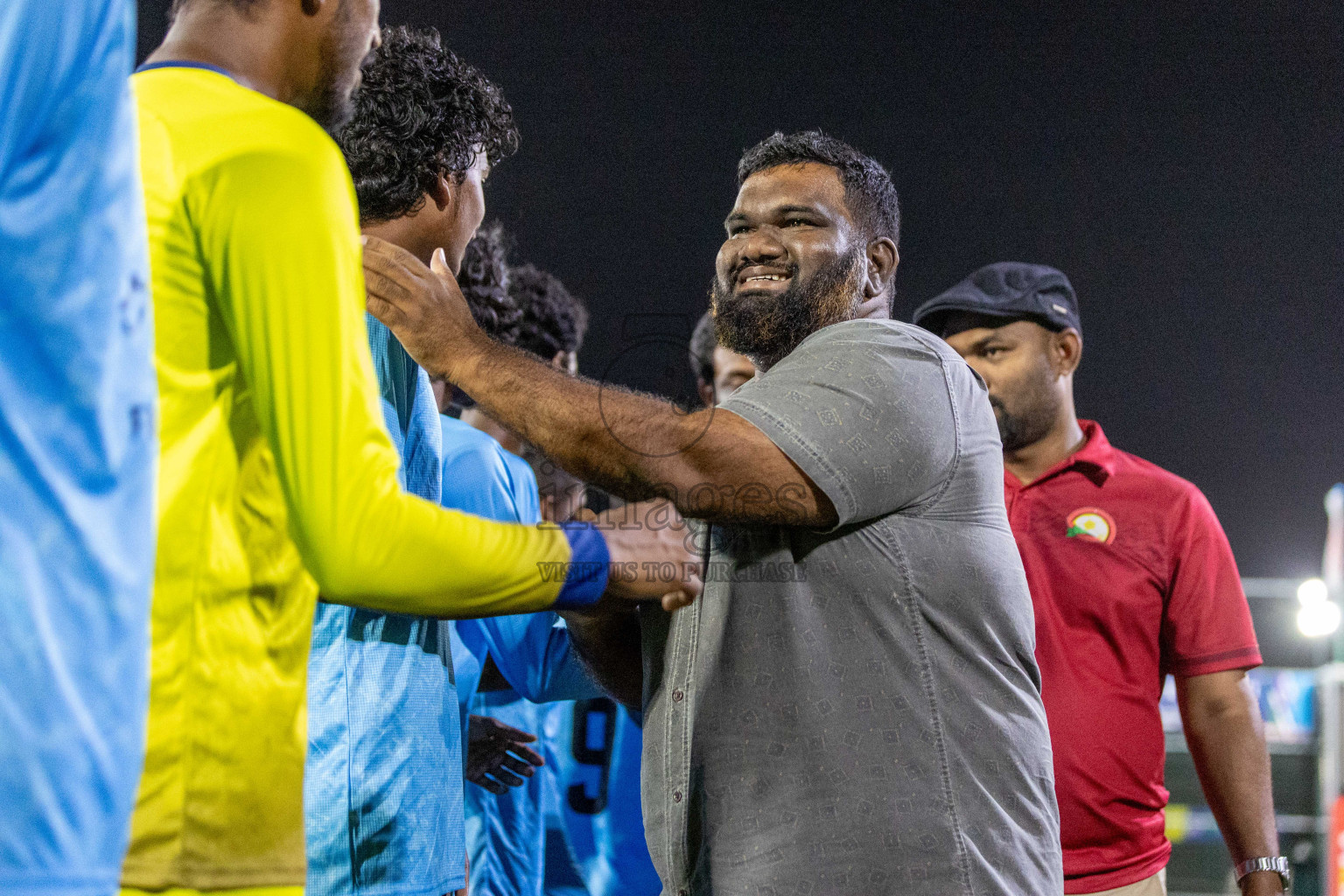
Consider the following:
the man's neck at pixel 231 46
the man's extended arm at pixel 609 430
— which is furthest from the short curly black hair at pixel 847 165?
the man's neck at pixel 231 46

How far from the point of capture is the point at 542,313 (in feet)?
12.1

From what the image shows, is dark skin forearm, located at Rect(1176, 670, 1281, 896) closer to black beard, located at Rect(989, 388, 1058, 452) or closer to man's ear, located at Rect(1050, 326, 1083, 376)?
black beard, located at Rect(989, 388, 1058, 452)

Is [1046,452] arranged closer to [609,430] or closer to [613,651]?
[613,651]

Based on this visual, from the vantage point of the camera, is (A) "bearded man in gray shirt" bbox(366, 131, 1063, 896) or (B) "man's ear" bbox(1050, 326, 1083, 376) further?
(B) "man's ear" bbox(1050, 326, 1083, 376)

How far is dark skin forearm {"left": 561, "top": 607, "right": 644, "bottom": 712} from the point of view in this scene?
1.55 m

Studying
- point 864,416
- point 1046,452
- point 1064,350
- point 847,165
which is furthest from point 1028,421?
point 864,416

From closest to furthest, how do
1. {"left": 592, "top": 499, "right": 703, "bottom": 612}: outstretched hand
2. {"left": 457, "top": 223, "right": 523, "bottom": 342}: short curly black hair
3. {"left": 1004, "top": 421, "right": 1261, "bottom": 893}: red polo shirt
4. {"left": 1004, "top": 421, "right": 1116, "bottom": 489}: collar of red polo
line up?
{"left": 592, "top": 499, "right": 703, "bottom": 612}: outstretched hand, {"left": 1004, "top": 421, "right": 1261, "bottom": 893}: red polo shirt, {"left": 1004, "top": 421, "right": 1116, "bottom": 489}: collar of red polo, {"left": 457, "top": 223, "right": 523, "bottom": 342}: short curly black hair

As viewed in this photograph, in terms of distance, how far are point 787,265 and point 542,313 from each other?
199 cm

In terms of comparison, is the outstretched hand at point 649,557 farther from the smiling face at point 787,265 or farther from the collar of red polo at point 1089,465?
the collar of red polo at point 1089,465

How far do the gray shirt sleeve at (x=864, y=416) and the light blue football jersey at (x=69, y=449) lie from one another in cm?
82

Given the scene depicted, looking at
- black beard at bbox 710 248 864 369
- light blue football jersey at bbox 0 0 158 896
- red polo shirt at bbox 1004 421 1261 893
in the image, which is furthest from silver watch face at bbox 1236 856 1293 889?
light blue football jersey at bbox 0 0 158 896

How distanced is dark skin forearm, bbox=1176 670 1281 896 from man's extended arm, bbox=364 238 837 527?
1565mm

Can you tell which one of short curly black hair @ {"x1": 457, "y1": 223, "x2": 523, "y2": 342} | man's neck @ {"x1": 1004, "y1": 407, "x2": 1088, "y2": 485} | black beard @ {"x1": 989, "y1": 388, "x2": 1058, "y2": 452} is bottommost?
man's neck @ {"x1": 1004, "y1": 407, "x2": 1088, "y2": 485}

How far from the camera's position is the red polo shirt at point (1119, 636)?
2.32 metres
